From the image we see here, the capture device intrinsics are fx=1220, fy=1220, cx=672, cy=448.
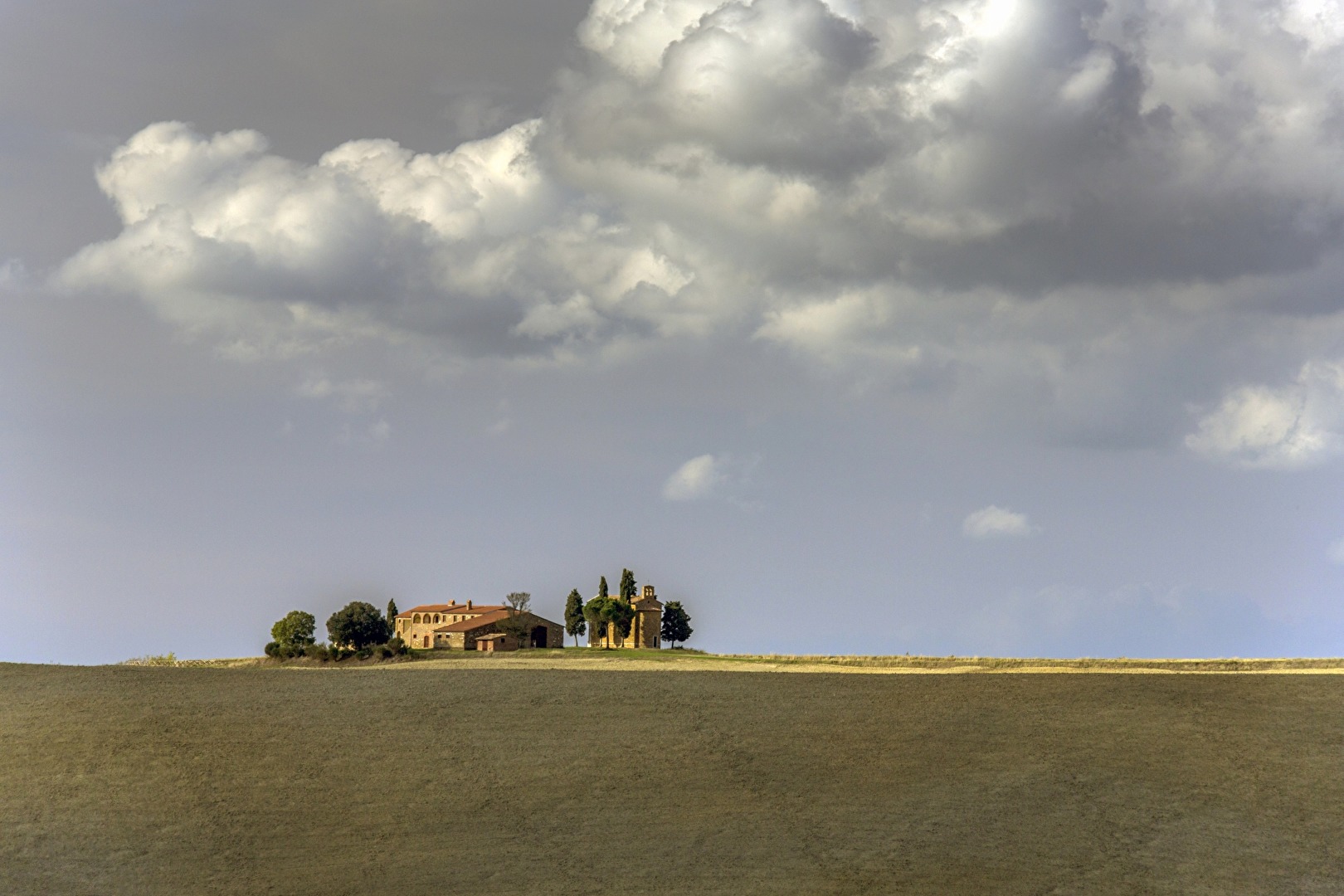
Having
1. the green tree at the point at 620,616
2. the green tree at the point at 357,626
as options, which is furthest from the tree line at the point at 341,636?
the green tree at the point at 620,616

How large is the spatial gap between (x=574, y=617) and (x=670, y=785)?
63.1m

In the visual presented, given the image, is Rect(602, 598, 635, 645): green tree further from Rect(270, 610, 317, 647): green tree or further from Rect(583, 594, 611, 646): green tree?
Rect(270, 610, 317, 647): green tree

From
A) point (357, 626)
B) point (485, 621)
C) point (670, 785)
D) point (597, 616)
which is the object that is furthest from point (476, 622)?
point (670, 785)

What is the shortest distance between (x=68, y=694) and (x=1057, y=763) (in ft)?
99.2

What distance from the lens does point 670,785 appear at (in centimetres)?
3241

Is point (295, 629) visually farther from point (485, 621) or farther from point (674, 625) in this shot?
point (674, 625)

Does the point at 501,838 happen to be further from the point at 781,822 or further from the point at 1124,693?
the point at 1124,693

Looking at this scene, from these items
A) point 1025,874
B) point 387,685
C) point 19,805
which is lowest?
point 1025,874

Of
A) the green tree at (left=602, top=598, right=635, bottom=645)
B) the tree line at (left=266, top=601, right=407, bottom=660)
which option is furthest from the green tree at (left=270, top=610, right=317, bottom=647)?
the green tree at (left=602, top=598, right=635, bottom=645)

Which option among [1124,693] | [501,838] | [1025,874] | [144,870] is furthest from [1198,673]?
[144,870]

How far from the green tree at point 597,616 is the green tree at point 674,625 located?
7822 millimetres

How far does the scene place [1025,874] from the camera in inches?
1121

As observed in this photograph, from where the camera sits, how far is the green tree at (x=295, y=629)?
231 feet

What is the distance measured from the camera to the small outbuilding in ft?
270
